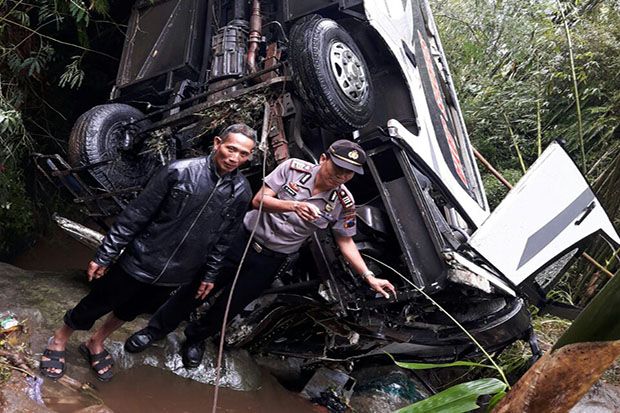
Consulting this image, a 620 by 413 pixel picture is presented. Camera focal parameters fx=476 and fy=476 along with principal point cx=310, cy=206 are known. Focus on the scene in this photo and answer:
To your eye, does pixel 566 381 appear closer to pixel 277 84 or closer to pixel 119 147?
pixel 277 84

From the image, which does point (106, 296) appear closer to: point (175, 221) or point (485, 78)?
point (175, 221)

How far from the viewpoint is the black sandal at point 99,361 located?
8.45 feet

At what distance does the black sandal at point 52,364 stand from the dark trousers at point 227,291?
521 mm

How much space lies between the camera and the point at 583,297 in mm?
4863

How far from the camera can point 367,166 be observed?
2750 mm

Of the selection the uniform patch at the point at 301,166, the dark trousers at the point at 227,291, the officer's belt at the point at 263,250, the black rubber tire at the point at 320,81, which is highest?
the black rubber tire at the point at 320,81

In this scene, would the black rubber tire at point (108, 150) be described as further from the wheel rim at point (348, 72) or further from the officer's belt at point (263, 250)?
the wheel rim at point (348, 72)

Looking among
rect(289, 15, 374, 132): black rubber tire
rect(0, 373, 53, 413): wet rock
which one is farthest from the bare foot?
rect(289, 15, 374, 132): black rubber tire

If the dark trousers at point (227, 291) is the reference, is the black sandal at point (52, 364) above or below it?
below

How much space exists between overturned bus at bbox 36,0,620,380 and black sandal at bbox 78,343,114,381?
97cm

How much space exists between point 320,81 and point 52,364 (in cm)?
201

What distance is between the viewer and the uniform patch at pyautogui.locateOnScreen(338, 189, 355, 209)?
A: 240cm

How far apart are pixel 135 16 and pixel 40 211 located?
239cm

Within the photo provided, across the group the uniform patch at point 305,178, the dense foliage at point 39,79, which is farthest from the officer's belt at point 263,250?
the dense foliage at point 39,79
